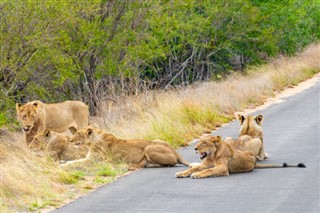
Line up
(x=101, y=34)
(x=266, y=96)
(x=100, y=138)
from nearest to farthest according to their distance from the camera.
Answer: (x=100, y=138), (x=101, y=34), (x=266, y=96)

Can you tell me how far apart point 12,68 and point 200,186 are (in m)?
8.08

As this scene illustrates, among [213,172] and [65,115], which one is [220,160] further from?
[65,115]

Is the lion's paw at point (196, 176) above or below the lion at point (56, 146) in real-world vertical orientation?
below

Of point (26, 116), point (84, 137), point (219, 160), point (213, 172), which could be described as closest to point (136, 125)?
point (26, 116)

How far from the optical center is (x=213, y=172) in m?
13.4

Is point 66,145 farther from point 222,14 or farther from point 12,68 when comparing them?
point 222,14

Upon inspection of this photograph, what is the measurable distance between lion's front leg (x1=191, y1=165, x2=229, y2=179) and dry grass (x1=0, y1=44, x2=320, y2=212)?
4.22ft

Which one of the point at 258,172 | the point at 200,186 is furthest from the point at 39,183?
the point at 258,172

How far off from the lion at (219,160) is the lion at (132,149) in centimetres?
83

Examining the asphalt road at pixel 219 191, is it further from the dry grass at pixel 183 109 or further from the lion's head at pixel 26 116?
the lion's head at pixel 26 116

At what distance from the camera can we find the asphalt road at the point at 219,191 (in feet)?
36.6

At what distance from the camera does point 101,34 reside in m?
23.3

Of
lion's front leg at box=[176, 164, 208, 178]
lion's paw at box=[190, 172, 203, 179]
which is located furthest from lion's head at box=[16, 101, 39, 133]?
lion's paw at box=[190, 172, 203, 179]

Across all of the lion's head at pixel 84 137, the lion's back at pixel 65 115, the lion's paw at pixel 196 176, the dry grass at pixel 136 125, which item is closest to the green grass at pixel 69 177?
the dry grass at pixel 136 125
